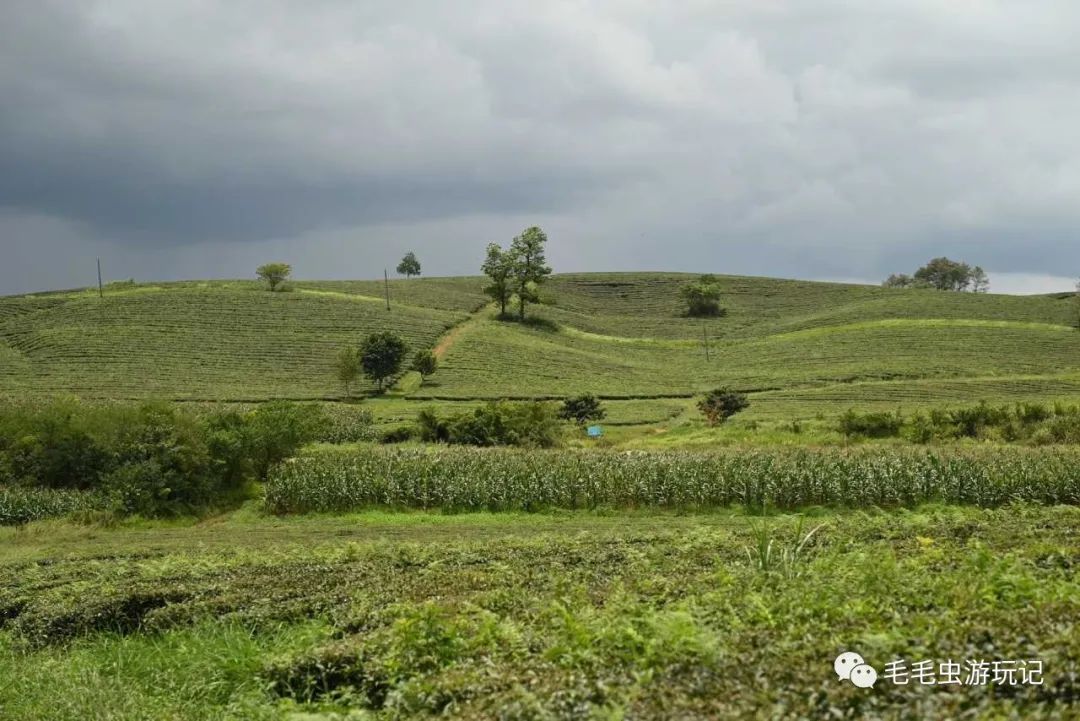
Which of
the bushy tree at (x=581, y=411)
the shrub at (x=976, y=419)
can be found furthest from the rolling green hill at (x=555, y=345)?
the shrub at (x=976, y=419)

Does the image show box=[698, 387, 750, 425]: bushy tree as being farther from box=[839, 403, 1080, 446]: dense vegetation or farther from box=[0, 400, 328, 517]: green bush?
box=[0, 400, 328, 517]: green bush

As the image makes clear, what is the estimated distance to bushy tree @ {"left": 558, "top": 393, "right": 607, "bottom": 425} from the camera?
5422 centimetres

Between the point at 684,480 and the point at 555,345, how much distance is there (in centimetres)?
6602

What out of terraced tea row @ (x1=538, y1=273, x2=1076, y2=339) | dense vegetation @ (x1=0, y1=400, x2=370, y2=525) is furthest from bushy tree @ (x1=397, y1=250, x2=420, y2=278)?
dense vegetation @ (x1=0, y1=400, x2=370, y2=525)

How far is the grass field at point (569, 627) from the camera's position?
686 centimetres

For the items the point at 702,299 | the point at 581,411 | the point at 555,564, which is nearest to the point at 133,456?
the point at 555,564

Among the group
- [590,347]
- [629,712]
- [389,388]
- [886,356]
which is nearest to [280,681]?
[629,712]

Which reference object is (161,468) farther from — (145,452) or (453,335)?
(453,335)

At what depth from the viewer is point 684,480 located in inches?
1110

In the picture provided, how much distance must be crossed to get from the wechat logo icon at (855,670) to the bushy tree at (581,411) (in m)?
46.9

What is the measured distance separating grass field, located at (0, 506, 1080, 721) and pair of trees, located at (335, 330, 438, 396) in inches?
2092

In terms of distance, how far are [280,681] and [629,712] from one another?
13.7 feet

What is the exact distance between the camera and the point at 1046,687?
6.35 meters

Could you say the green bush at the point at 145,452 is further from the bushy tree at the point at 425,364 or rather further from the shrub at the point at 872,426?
the bushy tree at the point at 425,364
